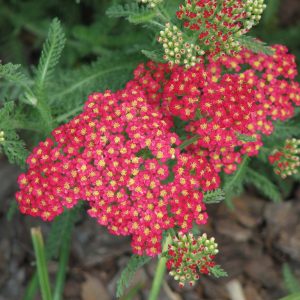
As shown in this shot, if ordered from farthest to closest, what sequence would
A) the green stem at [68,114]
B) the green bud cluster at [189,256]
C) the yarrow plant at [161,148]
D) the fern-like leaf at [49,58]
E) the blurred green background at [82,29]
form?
the blurred green background at [82,29] → the green stem at [68,114] → the fern-like leaf at [49,58] → the yarrow plant at [161,148] → the green bud cluster at [189,256]

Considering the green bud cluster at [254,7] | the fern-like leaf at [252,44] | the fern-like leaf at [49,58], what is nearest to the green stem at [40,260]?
the fern-like leaf at [49,58]

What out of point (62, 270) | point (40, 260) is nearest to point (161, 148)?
point (40, 260)

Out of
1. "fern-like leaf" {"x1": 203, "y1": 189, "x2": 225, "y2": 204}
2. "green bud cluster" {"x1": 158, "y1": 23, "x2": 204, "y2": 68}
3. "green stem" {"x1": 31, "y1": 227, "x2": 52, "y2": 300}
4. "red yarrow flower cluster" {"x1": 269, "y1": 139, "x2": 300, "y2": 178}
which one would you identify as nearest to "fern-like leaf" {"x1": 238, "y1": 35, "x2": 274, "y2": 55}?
"green bud cluster" {"x1": 158, "y1": 23, "x2": 204, "y2": 68}

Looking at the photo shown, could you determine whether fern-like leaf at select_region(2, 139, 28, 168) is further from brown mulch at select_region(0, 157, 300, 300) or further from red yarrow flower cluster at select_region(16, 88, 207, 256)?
brown mulch at select_region(0, 157, 300, 300)

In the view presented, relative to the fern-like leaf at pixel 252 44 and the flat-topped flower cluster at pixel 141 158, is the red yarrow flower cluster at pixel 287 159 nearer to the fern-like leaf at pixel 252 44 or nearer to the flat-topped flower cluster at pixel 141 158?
the flat-topped flower cluster at pixel 141 158

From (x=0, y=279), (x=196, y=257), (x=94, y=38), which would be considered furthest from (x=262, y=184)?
(x=0, y=279)

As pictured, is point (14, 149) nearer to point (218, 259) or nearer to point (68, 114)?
point (68, 114)

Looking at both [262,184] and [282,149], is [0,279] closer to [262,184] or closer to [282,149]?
[262,184]
